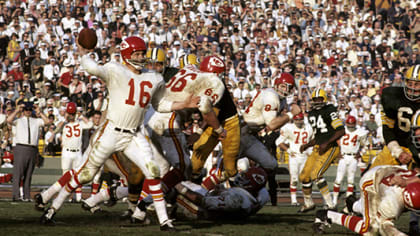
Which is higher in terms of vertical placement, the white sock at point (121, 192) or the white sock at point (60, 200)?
the white sock at point (60, 200)

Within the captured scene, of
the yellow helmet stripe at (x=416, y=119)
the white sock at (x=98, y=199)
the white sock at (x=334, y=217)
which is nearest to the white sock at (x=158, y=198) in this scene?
the white sock at (x=98, y=199)

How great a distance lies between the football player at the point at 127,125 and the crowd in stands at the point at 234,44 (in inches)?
394

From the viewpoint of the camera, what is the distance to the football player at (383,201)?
7035 millimetres

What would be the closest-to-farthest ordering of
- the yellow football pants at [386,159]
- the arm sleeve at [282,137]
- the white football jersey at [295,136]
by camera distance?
1. the yellow football pants at [386,159]
2. the white football jersey at [295,136]
3. the arm sleeve at [282,137]

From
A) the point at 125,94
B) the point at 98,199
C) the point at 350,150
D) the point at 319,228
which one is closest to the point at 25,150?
the point at 98,199

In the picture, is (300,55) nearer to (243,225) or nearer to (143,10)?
(143,10)

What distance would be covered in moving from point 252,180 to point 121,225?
3.22m

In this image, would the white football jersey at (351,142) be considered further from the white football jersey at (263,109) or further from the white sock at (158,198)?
the white sock at (158,198)

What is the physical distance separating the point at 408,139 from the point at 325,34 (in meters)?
17.7

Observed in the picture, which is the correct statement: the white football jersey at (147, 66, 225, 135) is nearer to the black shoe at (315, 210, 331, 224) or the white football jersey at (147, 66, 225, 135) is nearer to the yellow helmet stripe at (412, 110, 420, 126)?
the black shoe at (315, 210, 331, 224)

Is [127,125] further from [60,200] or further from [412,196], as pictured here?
[412,196]

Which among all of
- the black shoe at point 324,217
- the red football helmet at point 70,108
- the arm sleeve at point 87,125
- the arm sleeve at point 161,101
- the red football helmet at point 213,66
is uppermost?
the red football helmet at point 213,66

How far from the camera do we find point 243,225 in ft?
30.3

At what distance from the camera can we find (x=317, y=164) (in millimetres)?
12484
